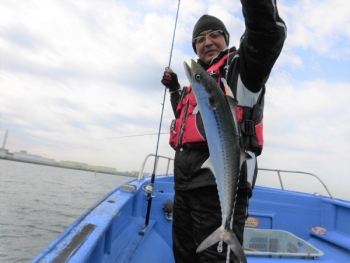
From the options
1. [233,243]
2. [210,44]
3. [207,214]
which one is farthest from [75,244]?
[210,44]

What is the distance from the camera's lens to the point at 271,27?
163cm

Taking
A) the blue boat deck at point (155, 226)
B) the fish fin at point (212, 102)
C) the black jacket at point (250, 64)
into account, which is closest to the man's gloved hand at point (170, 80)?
the black jacket at point (250, 64)

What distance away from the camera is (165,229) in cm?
406

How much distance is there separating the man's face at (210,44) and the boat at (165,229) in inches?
74.0

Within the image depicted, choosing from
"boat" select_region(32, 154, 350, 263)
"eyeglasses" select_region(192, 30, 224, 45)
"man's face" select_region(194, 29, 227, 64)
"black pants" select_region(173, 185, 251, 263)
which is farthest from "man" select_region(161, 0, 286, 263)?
"boat" select_region(32, 154, 350, 263)

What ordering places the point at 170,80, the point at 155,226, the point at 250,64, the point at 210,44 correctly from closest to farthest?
the point at 250,64 → the point at 210,44 → the point at 170,80 → the point at 155,226

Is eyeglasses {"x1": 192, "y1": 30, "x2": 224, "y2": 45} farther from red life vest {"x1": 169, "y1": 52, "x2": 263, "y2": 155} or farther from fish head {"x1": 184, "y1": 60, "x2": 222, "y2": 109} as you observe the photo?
fish head {"x1": 184, "y1": 60, "x2": 222, "y2": 109}

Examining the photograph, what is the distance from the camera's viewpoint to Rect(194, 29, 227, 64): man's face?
2.62 metres

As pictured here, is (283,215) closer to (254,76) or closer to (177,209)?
(177,209)

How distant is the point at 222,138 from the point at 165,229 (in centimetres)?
291

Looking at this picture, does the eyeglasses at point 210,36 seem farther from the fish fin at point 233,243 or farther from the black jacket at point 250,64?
the fish fin at point 233,243

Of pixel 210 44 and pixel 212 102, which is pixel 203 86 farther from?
pixel 210 44

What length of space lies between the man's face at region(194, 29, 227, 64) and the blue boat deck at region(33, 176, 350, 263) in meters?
1.88

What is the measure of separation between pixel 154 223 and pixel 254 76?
3.05 metres
